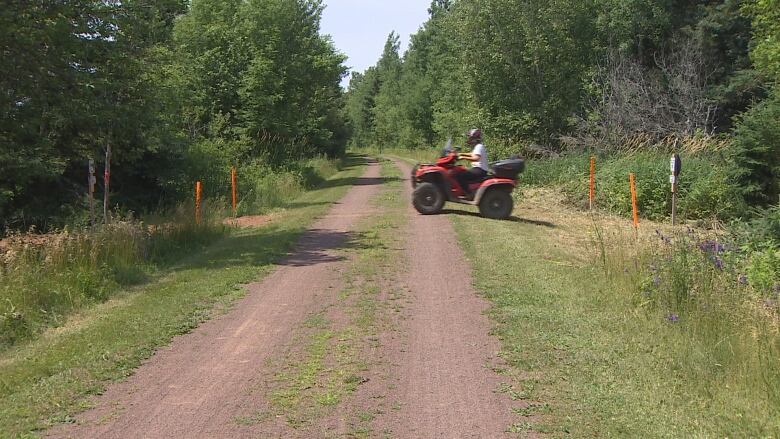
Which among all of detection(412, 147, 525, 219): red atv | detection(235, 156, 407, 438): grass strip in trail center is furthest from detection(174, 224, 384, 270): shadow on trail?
detection(412, 147, 525, 219): red atv

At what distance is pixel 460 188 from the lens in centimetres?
1530

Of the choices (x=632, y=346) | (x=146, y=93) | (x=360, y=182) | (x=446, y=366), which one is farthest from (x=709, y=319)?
(x=360, y=182)

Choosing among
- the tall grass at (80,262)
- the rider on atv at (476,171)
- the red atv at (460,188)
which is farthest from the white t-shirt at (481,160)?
the tall grass at (80,262)

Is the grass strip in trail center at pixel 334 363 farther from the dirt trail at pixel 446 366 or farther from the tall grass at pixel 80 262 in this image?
the tall grass at pixel 80 262

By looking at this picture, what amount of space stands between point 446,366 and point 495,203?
380 inches

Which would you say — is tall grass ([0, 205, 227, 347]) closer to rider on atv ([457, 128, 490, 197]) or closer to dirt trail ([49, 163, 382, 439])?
dirt trail ([49, 163, 382, 439])

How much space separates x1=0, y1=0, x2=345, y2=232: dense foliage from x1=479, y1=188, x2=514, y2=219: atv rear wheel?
7243 mm

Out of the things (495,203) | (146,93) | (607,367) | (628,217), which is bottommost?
(607,367)

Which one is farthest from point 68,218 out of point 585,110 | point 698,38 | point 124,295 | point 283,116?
point 698,38

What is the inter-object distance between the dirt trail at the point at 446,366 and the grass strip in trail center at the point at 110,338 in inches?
92.4

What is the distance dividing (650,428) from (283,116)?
81.5 feet

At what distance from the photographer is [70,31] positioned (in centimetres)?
1159

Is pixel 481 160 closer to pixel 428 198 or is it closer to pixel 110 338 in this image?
pixel 428 198

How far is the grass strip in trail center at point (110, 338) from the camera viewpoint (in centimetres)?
511
